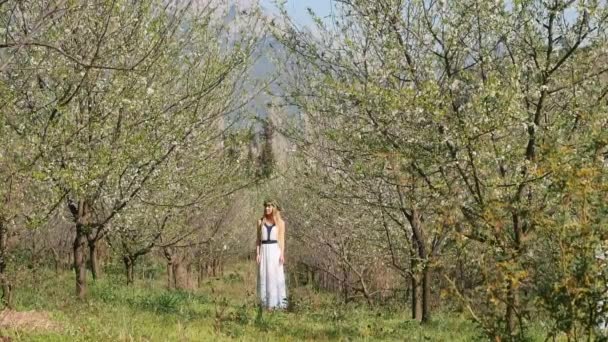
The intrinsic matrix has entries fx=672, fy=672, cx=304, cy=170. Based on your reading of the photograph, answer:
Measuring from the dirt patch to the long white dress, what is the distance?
4.25 metres

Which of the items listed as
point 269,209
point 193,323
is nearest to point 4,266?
point 193,323

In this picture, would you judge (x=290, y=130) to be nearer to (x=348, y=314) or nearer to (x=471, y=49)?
(x=348, y=314)

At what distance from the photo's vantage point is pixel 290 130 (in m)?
12.6

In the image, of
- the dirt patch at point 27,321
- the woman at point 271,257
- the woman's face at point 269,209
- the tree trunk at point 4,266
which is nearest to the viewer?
the dirt patch at point 27,321

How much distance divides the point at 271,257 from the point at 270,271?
0.24 metres

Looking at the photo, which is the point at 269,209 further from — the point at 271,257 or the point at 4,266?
the point at 4,266

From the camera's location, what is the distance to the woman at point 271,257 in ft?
37.7

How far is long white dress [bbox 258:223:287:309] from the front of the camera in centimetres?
1158

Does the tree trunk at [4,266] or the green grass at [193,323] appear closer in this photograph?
the green grass at [193,323]

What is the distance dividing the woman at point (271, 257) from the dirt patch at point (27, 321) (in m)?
4.23

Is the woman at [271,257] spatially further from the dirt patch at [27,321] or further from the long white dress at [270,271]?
the dirt patch at [27,321]

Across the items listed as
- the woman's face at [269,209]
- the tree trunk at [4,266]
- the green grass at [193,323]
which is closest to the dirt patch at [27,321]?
the green grass at [193,323]

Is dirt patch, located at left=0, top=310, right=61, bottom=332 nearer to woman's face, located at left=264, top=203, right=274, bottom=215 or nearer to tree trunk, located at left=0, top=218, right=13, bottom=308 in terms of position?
tree trunk, located at left=0, top=218, right=13, bottom=308

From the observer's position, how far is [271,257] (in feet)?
38.2
